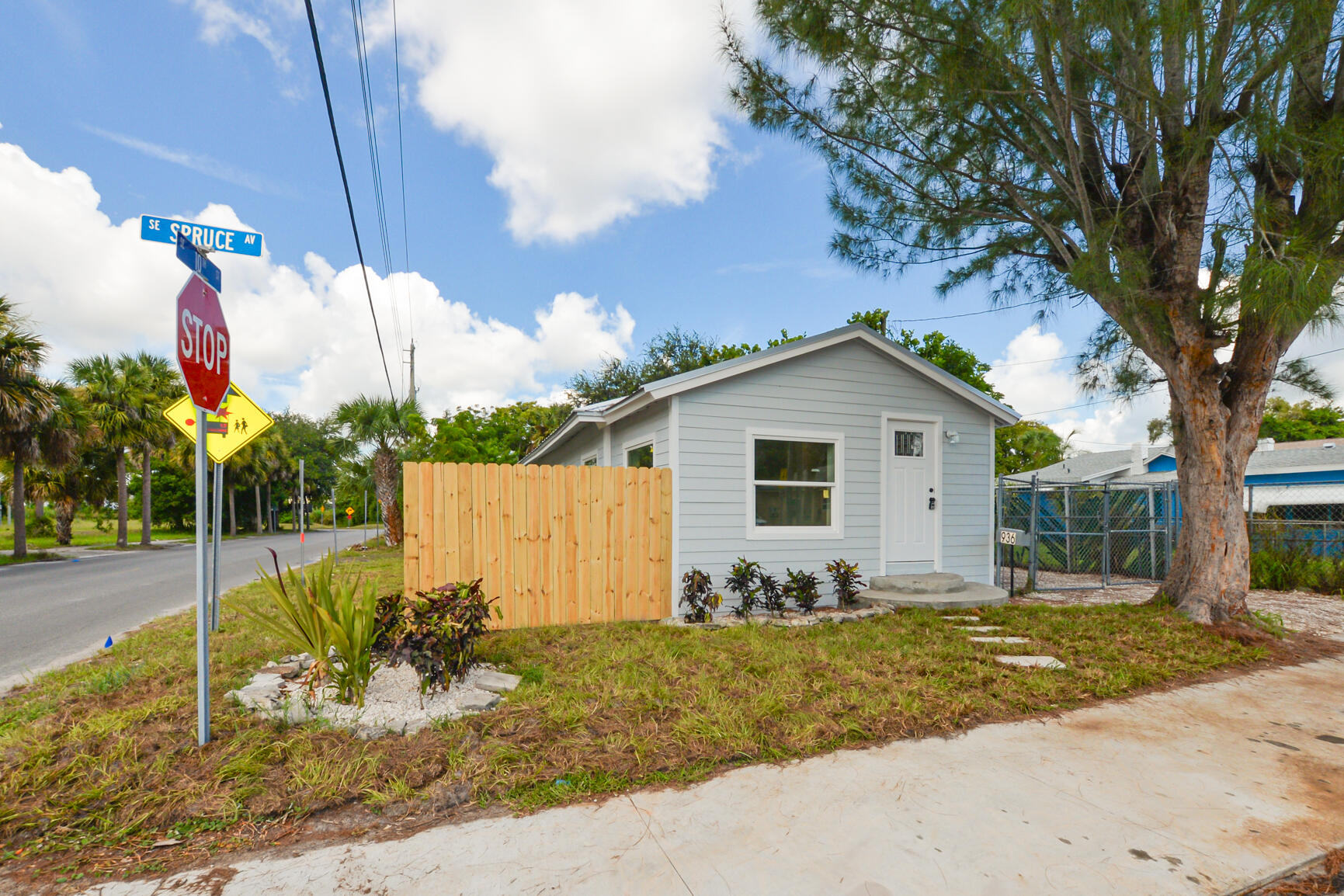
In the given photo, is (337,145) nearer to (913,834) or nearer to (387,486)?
(913,834)

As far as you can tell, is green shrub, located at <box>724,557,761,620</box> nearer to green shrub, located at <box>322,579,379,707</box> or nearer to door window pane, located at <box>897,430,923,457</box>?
door window pane, located at <box>897,430,923,457</box>

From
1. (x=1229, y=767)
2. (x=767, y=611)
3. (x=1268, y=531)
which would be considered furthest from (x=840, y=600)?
(x=1268, y=531)

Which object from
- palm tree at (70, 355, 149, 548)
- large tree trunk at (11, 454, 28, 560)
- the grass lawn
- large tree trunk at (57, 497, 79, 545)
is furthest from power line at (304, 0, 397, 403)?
large tree trunk at (57, 497, 79, 545)

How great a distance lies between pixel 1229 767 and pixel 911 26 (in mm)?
6344

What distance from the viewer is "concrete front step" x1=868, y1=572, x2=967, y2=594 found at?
7590mm

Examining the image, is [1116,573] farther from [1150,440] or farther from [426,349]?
[426,349]

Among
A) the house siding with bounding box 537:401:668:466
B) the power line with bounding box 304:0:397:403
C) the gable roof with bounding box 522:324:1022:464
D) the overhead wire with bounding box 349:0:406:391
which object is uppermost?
the overhead wire with bounding box 349:0:406:391

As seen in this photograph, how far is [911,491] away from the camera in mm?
8453

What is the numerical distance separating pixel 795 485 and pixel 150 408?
24.0 metres

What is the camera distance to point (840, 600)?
751cm

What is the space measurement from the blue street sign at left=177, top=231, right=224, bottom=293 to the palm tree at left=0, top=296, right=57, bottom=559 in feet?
53.9

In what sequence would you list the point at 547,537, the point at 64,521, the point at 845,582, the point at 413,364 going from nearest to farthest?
1. the point at 547,537
2. the point at 845,582
3. the point at 64,521
4. the point at 413,364

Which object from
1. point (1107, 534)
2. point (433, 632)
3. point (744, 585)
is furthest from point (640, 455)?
point (1107, 534)

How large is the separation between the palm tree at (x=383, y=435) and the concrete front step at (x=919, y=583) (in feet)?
52.7
